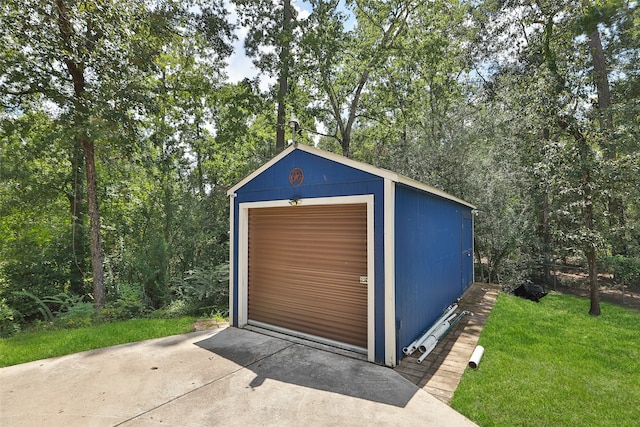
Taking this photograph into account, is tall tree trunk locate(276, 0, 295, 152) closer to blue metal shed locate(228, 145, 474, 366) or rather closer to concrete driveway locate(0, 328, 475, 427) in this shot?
blue metal shed locate(228, 145, 474, 366)

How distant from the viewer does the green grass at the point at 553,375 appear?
9.62 ft

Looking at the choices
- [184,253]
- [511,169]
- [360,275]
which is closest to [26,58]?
[184,253]

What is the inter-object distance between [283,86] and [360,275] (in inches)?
326

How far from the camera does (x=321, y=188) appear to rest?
455 centimetres

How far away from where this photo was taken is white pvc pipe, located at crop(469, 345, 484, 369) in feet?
12.8

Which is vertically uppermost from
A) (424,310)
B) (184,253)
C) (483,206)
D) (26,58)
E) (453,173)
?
(26,58)

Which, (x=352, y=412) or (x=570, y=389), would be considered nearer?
(x=352, y=412)

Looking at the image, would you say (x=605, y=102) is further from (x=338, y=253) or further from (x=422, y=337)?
(x=338, y=253)

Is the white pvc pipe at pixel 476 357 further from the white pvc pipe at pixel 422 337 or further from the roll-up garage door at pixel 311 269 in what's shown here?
the roll-up garage door at pixel 311 269

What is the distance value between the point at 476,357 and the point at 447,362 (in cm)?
37

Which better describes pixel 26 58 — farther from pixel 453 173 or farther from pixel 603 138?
pixel 603 138

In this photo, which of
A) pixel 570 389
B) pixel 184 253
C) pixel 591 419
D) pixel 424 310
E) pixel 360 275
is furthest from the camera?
pixel 184 253

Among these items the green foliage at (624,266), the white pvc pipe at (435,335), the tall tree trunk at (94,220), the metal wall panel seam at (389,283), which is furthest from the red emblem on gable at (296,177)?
the green foliage at (624,266)

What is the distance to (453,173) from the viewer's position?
977cm
